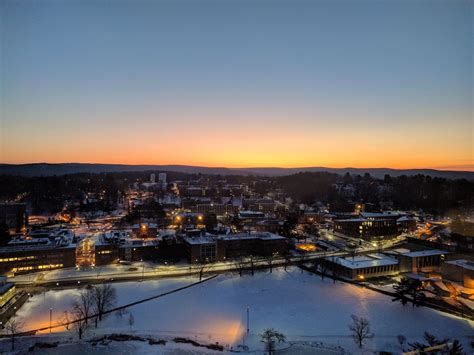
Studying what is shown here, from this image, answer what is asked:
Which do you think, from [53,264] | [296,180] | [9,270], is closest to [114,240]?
[53,264]

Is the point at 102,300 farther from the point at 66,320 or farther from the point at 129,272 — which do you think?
the point at 129,272

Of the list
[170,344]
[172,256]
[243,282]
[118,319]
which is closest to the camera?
[170,344]

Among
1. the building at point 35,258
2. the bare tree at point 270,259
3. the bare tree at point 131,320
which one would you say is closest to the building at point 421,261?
the bare tree at point 270,259

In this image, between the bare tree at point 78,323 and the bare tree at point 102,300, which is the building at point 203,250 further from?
the bare tree at point 78,323

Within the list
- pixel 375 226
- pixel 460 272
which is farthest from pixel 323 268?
pixel 375 226

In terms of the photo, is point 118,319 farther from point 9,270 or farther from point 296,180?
point 296,180

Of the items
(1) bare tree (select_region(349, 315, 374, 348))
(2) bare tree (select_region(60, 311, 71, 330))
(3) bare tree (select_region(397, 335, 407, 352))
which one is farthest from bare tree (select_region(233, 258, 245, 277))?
(3) bare tree (select_region(397, 335, 407, 352))

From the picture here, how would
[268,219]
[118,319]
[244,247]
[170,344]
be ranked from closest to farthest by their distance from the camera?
[170,344], [118,319], [244,247], [268,219]
